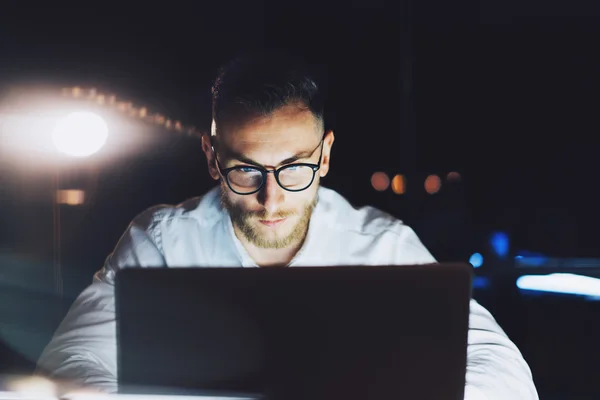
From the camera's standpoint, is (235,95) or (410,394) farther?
(235,95)

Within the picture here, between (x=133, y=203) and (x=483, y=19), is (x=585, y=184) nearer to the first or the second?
(x=483, y=19)

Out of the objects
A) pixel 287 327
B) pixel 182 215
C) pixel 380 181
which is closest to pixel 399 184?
pixel 380 181

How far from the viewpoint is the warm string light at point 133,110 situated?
3.67 metres

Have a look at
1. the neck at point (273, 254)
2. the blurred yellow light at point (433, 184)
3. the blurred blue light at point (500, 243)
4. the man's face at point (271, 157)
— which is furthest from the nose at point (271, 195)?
the blurred blue light at point (500, 243)

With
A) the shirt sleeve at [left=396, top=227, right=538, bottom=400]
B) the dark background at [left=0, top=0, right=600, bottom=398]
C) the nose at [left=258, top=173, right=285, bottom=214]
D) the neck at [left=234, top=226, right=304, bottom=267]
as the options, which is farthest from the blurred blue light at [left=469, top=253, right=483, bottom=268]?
the shirt sleeve at [left=396, top=227, right=538, bottom=400]

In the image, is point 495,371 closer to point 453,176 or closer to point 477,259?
point 453,176

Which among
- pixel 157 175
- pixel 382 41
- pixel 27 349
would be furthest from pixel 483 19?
pixel 27 349

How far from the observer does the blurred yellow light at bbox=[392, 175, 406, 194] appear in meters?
3.82

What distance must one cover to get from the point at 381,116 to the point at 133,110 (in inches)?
→ 78.3

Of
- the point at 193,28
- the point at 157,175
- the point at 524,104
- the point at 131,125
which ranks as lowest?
the point at 157,175

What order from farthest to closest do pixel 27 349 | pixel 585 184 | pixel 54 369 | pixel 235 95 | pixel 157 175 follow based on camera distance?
pixel 585 184 < pixel 157 175 < pixel 27 349 < pixel 235 95 < pixel 54 369

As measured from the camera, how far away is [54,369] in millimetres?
914

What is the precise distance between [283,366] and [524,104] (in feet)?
13.9

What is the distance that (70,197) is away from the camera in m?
3.72
